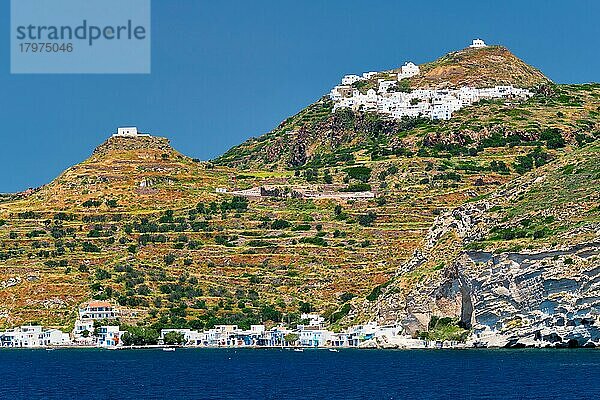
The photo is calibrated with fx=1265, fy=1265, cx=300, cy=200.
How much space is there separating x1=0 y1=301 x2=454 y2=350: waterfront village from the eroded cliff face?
28.0ft

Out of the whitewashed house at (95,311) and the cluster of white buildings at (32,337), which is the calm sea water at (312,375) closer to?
the cluster of white buildings at (32,337)

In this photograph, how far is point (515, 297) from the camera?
10919 centimetres

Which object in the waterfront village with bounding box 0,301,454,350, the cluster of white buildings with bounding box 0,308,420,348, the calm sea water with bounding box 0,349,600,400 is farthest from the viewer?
the cluster of white buildings with bounding box 0,308,420,348

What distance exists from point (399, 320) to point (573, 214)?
19521 millimetres

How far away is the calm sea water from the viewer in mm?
79688

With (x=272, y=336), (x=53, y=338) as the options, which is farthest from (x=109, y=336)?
(x=272, y=336)

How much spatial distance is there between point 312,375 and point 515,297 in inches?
943

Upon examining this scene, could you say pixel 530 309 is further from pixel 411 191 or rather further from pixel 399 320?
pixel 411 191

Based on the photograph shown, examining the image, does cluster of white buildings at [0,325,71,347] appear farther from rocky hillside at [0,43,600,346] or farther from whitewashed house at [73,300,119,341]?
rocky hillside at [0,43,600,346]

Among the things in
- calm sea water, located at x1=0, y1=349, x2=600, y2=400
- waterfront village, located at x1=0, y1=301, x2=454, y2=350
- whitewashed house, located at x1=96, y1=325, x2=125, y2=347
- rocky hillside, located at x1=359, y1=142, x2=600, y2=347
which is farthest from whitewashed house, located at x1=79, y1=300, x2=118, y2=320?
rocky hillside, located at x1=359, y1=142, x2=600, y2=347

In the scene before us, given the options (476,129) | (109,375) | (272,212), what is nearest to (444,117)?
(476,129)

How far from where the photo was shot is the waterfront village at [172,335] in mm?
127750

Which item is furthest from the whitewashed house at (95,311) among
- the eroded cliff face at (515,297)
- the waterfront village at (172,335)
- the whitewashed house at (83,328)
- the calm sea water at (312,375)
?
the eroded cliff face at (515,297)

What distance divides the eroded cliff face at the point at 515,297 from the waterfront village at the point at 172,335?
8534mm
